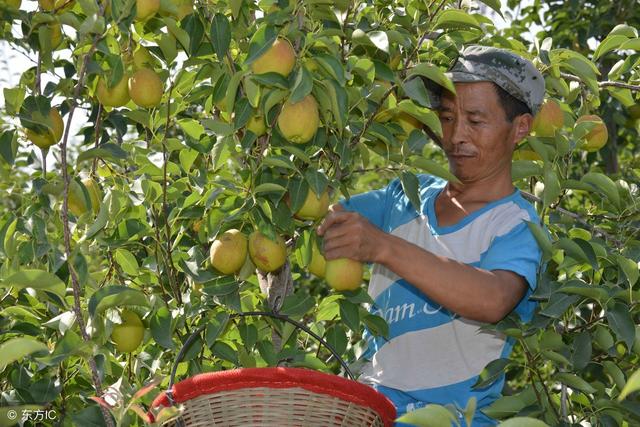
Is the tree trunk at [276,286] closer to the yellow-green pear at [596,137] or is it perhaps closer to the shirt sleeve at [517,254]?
the shirt sleeve at [517,254]

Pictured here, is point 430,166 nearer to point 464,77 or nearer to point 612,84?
point 464,77

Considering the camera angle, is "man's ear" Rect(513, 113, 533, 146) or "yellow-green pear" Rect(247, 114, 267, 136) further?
"man's ear" Rect(513, 113, 533, 146)

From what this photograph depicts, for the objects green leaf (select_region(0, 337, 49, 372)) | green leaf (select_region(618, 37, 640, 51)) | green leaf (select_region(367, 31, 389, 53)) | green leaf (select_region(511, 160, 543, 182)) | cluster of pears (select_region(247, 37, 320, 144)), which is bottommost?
green leaf (select_region(511, 160, 543, 182))

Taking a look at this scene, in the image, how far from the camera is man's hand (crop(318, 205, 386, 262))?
179 cm

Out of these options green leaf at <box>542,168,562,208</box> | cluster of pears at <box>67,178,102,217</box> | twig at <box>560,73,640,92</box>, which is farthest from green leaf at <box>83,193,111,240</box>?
twig at <box>560,73,640,92</box>

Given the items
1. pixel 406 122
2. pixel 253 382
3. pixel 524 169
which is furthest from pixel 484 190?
pixel 253 382

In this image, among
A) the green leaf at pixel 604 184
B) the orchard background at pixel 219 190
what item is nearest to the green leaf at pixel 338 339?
the orchard background at pixel 219 190

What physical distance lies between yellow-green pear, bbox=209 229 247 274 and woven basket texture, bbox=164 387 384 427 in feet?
1.27

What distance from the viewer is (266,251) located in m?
1.82

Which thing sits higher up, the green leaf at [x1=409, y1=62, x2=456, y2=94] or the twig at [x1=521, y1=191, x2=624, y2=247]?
the green leaf at [x1=409, y1=62, x2=456, y2=94]

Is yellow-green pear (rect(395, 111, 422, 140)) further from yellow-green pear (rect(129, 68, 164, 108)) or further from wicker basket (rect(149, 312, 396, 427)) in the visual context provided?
wicker basket (rect(149, 312, 396, 427))

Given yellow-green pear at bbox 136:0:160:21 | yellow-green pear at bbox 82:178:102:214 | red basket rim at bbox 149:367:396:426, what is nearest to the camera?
red basket rim at bbox 149:367:396:426

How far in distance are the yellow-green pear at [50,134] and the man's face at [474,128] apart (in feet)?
2.68

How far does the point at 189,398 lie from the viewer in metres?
1.50
